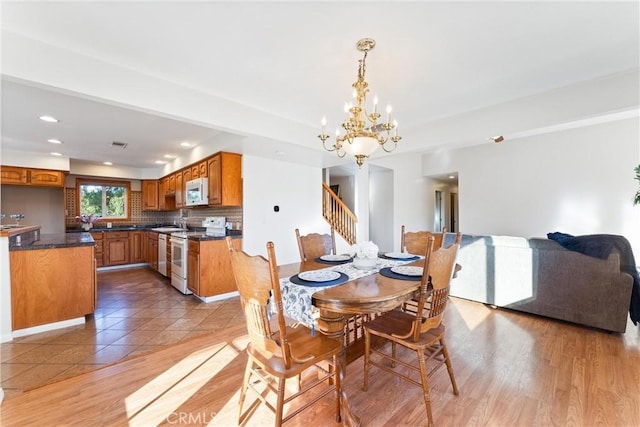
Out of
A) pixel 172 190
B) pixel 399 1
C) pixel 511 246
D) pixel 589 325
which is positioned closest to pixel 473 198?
pixel 511 246

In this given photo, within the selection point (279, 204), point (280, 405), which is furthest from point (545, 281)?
point (279, 204)

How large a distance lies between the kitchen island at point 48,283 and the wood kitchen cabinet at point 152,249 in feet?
7.29

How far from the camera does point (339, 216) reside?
5738 millimetres

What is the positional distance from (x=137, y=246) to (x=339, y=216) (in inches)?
179

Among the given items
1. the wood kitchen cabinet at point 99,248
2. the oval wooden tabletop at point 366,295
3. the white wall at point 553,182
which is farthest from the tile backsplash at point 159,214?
the white wall at point 553,182

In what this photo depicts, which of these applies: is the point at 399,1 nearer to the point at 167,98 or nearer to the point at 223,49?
the point at 223,49

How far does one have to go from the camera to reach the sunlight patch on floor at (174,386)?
5.22 feet

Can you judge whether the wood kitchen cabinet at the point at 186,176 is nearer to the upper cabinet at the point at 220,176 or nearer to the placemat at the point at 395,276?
the upper cabinet at the point at 220,176

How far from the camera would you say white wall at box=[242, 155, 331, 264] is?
4.02 meters

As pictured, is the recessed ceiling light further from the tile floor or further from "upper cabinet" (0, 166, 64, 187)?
"upper cabinet" (0, 166, 64, 187)

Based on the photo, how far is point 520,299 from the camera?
10.2ft

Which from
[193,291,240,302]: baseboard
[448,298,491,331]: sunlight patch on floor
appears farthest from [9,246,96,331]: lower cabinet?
[448,298,491,331]: sunlight patch on floor

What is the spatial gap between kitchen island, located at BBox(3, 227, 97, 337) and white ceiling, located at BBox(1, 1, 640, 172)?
1466 millimetres

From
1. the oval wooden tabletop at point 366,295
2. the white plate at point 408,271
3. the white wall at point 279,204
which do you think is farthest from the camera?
the white wall at point 279,204
